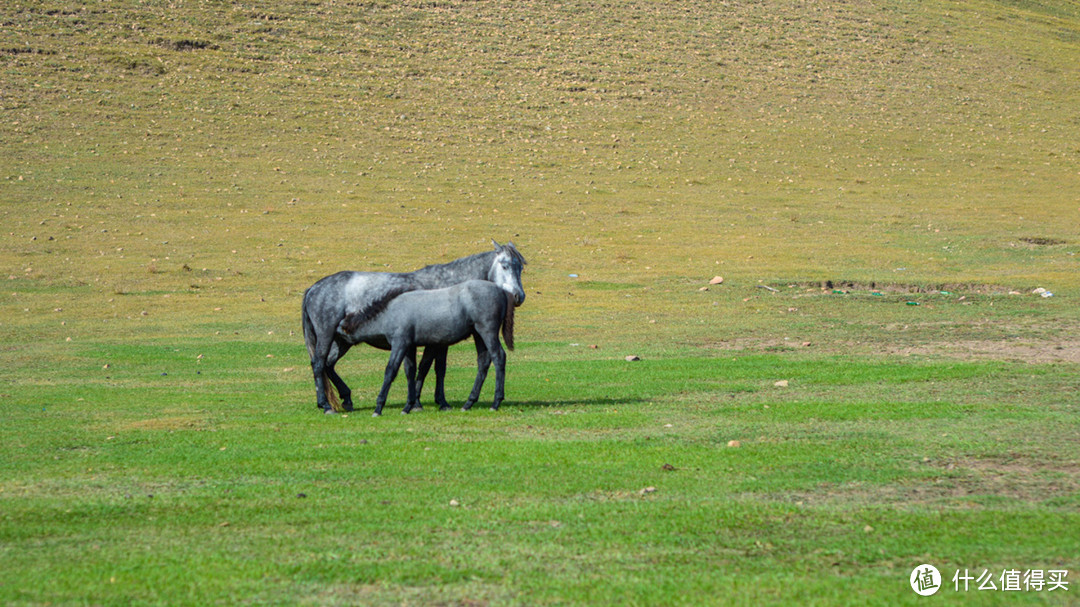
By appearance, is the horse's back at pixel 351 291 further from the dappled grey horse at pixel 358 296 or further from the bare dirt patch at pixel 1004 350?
the bare dirt patch at pixel 1004 350

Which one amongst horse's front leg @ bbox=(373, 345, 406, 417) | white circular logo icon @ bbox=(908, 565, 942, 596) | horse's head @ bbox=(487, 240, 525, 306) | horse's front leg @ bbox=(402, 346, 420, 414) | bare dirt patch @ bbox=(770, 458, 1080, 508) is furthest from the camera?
horse's head @ bbox=(487, 240, 525, 306)

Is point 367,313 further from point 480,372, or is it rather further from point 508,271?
point 508,271

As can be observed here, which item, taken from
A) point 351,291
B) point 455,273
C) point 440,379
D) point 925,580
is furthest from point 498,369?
point 925,580

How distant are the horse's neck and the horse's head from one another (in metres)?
0.16

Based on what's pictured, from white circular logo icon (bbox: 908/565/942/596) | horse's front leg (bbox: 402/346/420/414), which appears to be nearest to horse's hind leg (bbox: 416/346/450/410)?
horse's front leg (bbox: 402/346/420/414)

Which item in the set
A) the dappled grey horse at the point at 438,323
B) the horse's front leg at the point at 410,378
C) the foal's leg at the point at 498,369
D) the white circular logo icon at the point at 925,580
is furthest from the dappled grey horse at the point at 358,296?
the white circular logo icon at the point at 925,580

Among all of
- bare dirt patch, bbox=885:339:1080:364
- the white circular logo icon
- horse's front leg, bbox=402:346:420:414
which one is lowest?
the white circular logo icon

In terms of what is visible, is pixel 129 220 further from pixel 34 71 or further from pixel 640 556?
pixel 640 556

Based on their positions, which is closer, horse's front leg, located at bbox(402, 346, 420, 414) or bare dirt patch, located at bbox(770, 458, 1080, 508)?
bare dirt patch, located at bbox(770, 458, 1080, 508)

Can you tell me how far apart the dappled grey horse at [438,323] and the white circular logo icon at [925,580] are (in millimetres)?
6662

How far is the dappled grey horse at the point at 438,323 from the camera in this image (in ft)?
40.7

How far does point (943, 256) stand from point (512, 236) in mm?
12595

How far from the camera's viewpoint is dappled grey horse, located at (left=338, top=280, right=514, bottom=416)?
12.4 metres

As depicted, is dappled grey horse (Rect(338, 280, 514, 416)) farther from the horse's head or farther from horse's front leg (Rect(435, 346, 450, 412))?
horse's front leg (Rect(435, 346, 450, 412))
